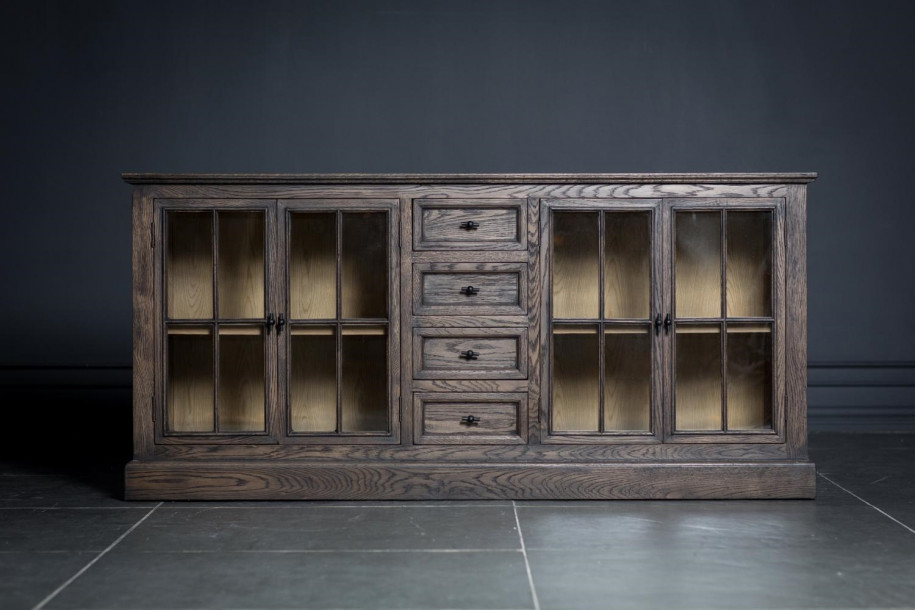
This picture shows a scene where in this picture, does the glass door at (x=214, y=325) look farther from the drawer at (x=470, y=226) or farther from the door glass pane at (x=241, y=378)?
the drawer at (x=470, y=226)

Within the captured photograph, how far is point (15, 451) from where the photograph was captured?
318cm

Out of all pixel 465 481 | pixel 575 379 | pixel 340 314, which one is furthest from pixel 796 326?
pixel 340 314

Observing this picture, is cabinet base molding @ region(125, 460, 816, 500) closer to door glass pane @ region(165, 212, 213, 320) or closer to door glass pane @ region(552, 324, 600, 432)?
door glass pane @ region(552, 324, 600, 432)

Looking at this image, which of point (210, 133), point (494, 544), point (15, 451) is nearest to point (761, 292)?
point (494, 544)

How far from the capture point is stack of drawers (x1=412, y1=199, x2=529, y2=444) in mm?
2404

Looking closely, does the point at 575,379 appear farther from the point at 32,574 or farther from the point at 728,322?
the point at 32,574

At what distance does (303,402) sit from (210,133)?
1564mm

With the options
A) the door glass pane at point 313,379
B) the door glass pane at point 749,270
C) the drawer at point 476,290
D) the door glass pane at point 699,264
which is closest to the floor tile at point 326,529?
the door glass pane at point 313,379

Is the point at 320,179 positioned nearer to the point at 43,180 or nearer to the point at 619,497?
the point at 619,497

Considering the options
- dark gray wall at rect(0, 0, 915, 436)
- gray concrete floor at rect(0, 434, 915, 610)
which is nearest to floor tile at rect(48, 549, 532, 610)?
gray concrete floor at rect(0, 434, 915, 610)

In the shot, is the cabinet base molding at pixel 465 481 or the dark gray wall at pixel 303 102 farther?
the dark gray wall at pixel 303 102

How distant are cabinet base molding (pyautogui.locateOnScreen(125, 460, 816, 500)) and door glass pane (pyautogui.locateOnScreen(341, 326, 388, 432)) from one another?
128 mm

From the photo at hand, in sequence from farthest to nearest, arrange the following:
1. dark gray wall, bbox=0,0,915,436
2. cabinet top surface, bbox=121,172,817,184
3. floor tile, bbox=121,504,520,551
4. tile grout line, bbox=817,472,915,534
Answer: dark gray wall, bbox=0,0,915,436
cabinet top surface, bbox=121,172,817,184
tile grout line, bbox=817,472,915,534
floor tile, bbox=121,504,520,551

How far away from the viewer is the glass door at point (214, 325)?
2.40m
